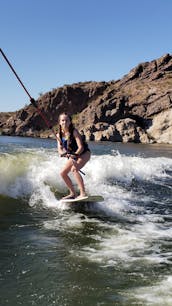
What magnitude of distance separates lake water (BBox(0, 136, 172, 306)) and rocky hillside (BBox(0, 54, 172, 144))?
89169 mm

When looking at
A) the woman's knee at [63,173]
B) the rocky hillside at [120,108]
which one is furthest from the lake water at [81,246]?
the rocky hillside at [120,108]

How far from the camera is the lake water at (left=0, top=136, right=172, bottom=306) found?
19.7ft

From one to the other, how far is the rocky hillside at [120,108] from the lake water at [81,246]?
89.2m

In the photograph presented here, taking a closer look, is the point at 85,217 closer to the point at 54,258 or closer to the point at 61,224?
the point at 61,224

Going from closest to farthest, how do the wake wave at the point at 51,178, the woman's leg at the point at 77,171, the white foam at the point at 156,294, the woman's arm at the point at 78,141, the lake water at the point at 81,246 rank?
the white foam at the point at 156,294, the lake water at the point at 81,246, the woman's arm at the point at 78,141, the woman's leg at the point at 77,171, the wake wave at the point at 51,178

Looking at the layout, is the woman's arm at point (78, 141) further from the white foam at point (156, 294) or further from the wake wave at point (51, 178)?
the white foam at point (156, 294)

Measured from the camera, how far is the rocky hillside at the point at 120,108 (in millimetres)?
107750

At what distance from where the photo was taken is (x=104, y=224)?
1021 centimetres

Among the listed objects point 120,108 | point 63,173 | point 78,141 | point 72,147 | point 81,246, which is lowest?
point 120,108

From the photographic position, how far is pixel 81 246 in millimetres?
8234

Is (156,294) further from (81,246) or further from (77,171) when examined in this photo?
(77,171)

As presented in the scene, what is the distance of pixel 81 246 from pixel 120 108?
115 m

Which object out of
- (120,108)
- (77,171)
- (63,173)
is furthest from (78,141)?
(120,108)

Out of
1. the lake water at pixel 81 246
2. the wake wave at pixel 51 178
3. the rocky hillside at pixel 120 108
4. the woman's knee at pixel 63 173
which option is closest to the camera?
the lake water at pixel 81 246
